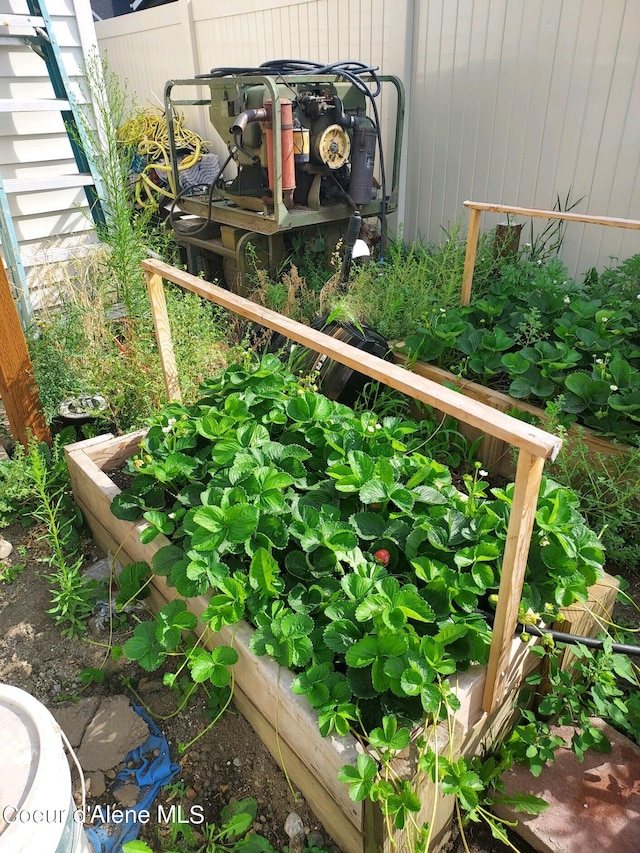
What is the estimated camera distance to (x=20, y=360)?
2656mm

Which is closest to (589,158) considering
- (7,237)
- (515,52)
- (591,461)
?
(515,52)

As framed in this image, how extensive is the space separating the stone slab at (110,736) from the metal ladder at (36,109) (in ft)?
8.74

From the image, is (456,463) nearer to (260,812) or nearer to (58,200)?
(260,812)

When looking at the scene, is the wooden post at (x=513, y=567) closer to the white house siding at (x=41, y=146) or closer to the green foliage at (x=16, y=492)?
the green foliage at (x=16, y=492)

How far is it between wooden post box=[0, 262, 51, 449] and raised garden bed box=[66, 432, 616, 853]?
122 cm

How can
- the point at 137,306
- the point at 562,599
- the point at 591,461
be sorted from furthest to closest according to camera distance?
the point at 137,306 < the point at 591,461 < the point at 562,599

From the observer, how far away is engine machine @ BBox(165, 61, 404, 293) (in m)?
3.94

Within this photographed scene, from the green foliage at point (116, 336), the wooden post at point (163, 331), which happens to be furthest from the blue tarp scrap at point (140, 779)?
the green foliage at point (116, 336)

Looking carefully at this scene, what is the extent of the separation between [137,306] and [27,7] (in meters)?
2.13

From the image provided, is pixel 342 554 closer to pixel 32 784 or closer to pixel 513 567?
pixel 513 567

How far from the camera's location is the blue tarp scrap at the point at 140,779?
5.21ft

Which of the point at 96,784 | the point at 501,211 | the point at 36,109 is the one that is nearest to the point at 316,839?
the point at 96,784

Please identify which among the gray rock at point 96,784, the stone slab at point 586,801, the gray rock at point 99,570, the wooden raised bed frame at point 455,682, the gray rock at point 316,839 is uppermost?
the wooden raised bed frame at point 455,682

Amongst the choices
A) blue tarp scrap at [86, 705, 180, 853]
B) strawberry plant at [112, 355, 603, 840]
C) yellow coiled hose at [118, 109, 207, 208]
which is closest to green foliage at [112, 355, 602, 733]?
strawberry plant at [112, 355, 603, 840]
